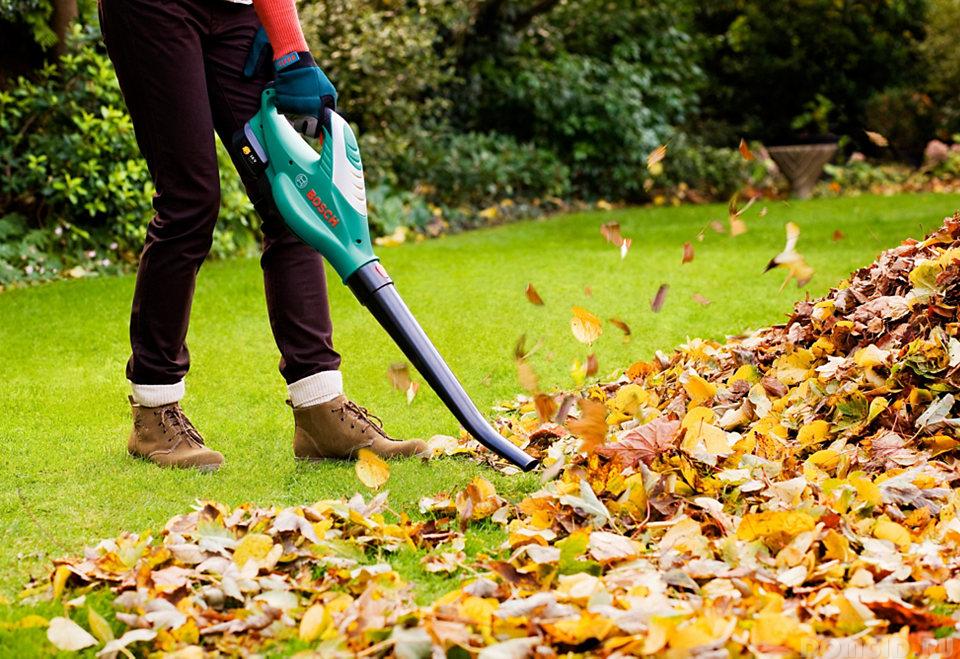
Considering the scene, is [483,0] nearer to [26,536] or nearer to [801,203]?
[801,203]

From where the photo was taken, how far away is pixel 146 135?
281 cm

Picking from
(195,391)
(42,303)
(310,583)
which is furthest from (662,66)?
(310,583)

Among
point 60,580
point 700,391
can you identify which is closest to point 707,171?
point 700,391

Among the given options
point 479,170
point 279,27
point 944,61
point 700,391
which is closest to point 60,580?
point 279,27

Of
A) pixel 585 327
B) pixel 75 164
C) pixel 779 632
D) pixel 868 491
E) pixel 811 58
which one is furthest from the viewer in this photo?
pixel 811 58

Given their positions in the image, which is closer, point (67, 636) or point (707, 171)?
point (67, 636)

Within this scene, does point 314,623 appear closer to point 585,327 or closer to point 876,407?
point 876,407

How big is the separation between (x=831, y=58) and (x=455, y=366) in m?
11.2

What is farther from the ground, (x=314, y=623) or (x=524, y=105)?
(x=314, y=623)

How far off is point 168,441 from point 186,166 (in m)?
0.69

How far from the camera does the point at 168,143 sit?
2766mm

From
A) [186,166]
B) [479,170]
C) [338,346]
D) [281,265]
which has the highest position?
[186,166]

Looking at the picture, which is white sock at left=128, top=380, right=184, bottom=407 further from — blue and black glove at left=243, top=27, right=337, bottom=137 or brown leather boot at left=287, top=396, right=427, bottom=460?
blue and black glove at left=243, top=27, right=337, bottom=137

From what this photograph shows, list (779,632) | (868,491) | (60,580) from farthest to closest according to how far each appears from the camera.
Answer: (868,491), (60,580), (779,632)
